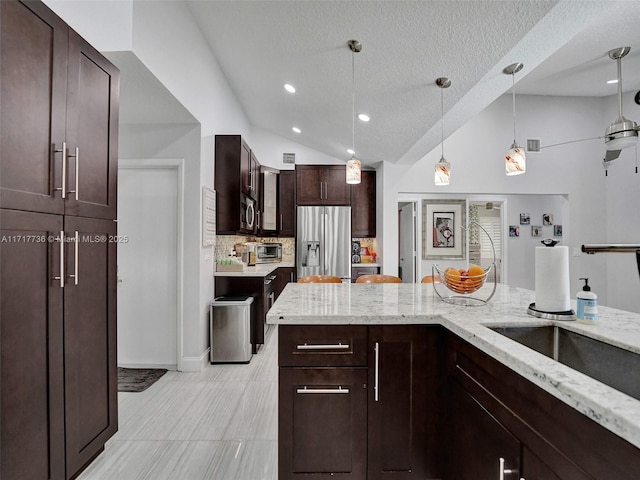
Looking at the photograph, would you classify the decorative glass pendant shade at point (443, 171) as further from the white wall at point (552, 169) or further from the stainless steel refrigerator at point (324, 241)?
the stainless steel refrigerator at point (324, 241)

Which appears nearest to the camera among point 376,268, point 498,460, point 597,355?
point 498,460

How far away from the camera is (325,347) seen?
1.48 m

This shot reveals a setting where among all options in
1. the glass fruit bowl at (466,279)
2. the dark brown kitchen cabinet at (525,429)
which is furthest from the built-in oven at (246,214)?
the dark brown kitchen cabinet at (525,429)

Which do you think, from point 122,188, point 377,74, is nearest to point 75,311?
point 122,188

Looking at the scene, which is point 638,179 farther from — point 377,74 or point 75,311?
point 75,311

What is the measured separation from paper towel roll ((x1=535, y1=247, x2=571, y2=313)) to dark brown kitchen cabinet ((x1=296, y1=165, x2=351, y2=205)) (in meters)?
4.16

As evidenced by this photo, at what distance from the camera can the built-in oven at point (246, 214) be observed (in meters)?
3.84

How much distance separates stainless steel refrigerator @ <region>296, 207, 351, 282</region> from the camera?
208 inches

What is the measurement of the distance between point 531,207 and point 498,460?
20.4 feet

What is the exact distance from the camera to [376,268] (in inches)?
209

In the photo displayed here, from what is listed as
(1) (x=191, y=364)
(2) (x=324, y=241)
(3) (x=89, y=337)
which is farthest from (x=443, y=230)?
(3) (x=89, y=337)

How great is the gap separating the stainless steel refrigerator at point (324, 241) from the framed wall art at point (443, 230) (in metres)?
1.71

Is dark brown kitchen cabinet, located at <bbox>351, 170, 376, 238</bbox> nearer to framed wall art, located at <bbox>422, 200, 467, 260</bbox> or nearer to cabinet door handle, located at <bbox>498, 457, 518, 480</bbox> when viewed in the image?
framed wall art, located at <bbox>422, 200, 467, 260</bbox>

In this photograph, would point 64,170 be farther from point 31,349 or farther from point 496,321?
point 496,321
